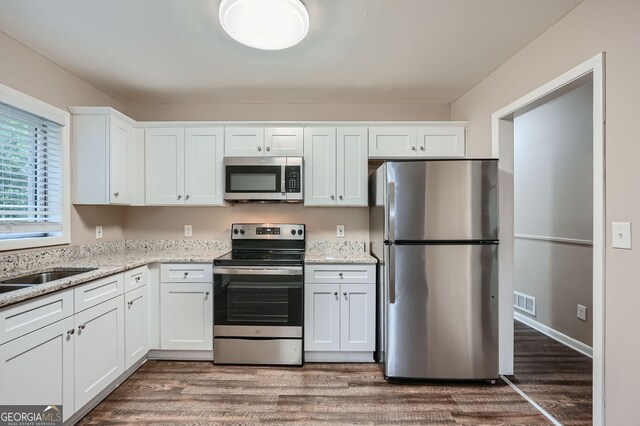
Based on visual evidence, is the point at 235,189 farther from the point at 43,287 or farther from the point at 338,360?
the point at 338,360

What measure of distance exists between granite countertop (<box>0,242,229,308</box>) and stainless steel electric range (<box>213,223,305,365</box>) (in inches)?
12.8

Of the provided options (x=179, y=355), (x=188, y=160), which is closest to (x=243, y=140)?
(x=188, y=160)

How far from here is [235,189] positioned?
267 cm

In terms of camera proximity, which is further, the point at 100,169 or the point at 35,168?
the point at 100,169

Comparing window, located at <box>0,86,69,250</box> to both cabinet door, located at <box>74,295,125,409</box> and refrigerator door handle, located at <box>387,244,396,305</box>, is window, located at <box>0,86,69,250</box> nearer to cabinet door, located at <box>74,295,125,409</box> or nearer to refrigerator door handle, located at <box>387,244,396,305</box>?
cabinet door, located at <box>74,295,125,409</box>

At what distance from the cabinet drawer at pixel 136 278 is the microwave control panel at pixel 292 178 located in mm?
1402

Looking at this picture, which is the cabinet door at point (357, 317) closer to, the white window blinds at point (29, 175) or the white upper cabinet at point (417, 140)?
the white upper cabinet at point (417, 140)

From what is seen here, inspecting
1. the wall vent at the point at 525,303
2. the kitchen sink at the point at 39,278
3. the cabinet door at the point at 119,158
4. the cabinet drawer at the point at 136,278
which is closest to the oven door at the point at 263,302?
the cabinet drawer at the point at 136,278

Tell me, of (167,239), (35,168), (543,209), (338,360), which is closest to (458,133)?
(543,209)

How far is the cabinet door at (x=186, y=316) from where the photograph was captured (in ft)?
8.00

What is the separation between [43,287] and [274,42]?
183cm

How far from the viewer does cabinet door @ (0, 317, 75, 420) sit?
1.32 meters

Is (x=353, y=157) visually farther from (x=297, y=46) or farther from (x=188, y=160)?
(x=188, y=160)

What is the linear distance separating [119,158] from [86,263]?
94cm
